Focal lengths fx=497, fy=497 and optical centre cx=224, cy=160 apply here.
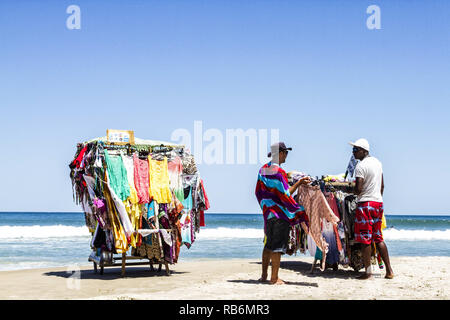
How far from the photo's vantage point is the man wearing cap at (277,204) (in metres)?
6.36

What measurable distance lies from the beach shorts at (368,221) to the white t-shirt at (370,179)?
86 millimetres

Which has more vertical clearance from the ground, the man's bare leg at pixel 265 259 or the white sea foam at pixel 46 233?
the man's bare leg at pixel 265 259

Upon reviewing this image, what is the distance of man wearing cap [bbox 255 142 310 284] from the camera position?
636 centimetres

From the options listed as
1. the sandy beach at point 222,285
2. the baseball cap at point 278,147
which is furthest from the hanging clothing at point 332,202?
the baseball cap at point 278,147

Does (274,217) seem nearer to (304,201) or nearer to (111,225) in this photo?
(304,201)

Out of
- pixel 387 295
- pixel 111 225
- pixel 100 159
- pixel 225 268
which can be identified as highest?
pixel 100 159

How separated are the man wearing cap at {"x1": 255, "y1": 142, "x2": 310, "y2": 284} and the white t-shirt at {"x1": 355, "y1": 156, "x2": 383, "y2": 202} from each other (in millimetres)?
1028

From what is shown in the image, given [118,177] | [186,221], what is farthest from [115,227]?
[186,221]

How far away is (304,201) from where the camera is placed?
751 centimetres

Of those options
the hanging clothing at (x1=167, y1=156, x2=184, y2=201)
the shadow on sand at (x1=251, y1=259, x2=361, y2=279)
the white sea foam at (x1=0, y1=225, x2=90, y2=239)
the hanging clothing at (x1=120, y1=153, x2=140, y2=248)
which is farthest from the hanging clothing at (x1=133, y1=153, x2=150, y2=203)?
the white sea foam at (x1=0, y1=225, x2=90, y2=239)

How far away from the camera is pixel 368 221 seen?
7039 millimetres

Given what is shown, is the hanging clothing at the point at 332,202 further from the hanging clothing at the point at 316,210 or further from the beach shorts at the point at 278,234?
the beach shorts at the point at 278,234
